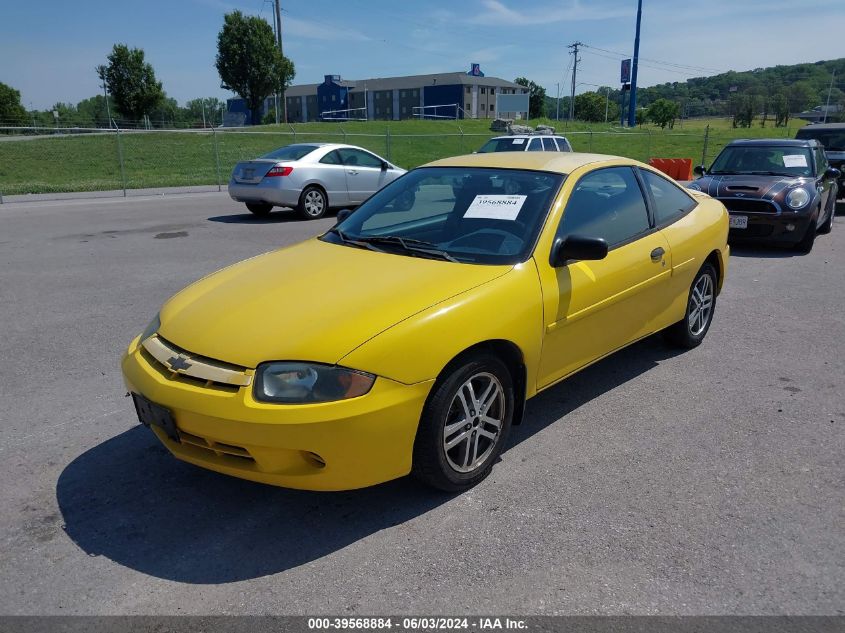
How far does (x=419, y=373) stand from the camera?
9.15 ft

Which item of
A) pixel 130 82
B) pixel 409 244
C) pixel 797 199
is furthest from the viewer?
pixel 130 82

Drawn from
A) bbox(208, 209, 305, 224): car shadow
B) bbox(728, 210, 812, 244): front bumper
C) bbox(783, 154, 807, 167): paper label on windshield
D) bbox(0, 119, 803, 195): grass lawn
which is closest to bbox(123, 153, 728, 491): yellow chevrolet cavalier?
bbox(728, 210, 812, 244): front bumper

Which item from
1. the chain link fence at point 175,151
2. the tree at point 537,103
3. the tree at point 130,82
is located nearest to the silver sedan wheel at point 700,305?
the chain link fence at point 175,151

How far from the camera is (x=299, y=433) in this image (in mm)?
2596

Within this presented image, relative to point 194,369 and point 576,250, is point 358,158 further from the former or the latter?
point 194,369

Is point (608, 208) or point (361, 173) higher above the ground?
point (608, 208)

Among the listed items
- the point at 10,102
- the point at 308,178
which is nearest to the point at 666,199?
the point at 308,178

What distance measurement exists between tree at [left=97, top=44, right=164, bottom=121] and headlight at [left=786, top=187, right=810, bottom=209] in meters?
63.3

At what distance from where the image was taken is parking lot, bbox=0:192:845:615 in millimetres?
2504

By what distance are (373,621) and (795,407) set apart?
3.19 metres

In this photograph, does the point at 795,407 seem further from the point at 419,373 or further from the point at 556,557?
the point at 419,373

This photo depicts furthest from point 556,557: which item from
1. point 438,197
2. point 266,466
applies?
point 438,197

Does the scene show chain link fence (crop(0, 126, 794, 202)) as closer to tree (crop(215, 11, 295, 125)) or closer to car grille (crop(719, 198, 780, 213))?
car grille (crop(719, 198, 780, 213))

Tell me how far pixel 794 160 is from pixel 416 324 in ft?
31.3
